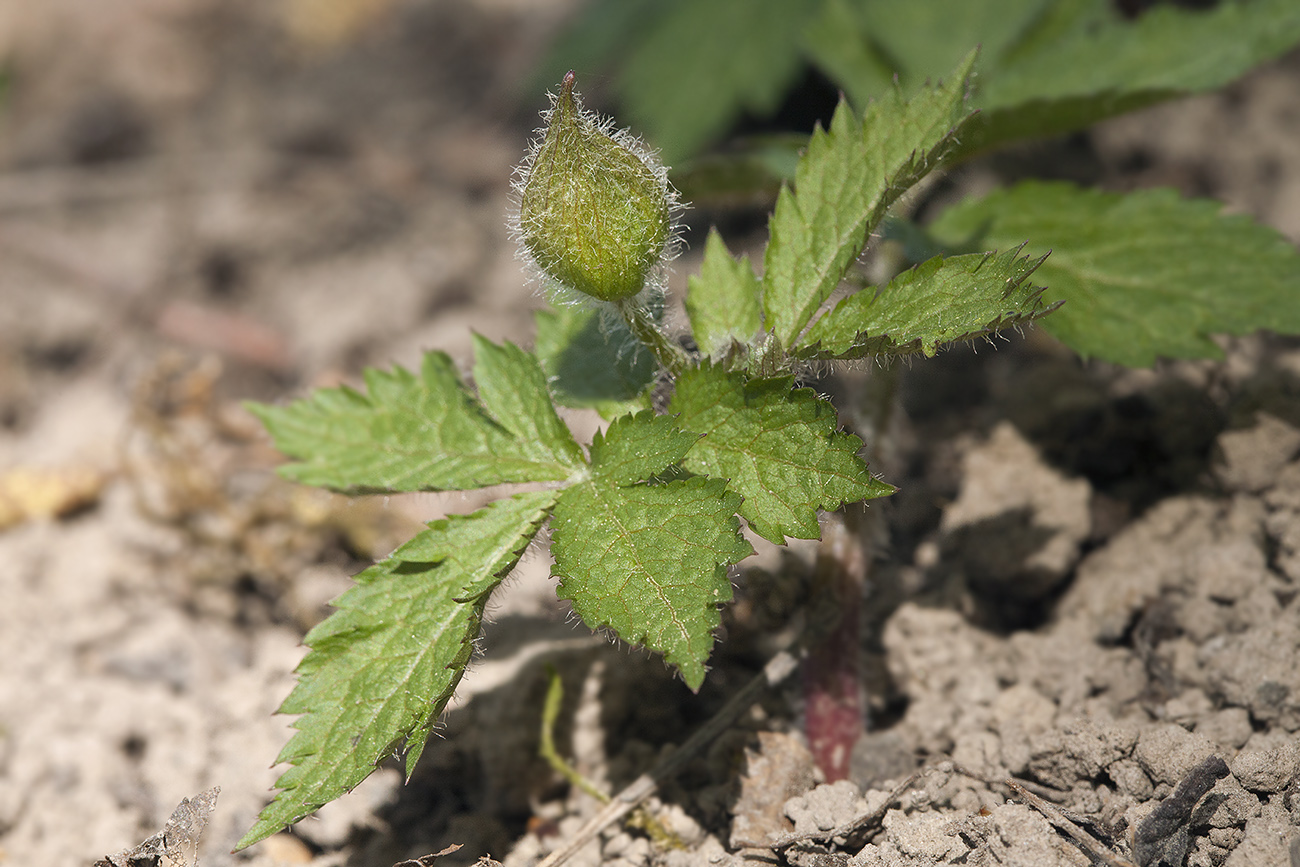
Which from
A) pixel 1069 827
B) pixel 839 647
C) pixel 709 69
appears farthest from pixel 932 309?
pixel 709 69

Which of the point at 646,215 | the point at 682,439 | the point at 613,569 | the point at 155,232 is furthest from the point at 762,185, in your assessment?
the point at 155,232

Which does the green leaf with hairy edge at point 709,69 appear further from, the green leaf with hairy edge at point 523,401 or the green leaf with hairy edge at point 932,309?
the green leaf with hairy edge at point 932,309

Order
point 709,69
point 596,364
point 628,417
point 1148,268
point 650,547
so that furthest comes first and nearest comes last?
point 709,69, point 1148,268, point 596,364, point 628,417, point 650,547

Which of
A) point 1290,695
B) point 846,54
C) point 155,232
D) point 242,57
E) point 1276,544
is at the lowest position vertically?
point 1290,695

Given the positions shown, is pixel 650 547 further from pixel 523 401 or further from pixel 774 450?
pixel 523 401

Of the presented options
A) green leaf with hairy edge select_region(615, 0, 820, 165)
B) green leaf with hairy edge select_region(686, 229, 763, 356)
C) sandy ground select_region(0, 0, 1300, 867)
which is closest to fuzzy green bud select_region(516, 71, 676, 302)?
green leaf with hairy edge select_region(686, 229, 763, 356)

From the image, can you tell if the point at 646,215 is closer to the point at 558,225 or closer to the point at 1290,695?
the point at 558,225

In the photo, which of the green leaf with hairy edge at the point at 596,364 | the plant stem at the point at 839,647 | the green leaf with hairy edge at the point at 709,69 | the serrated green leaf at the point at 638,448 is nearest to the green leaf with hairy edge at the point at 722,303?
the green leaf with hairy edge at the point at 596,364
